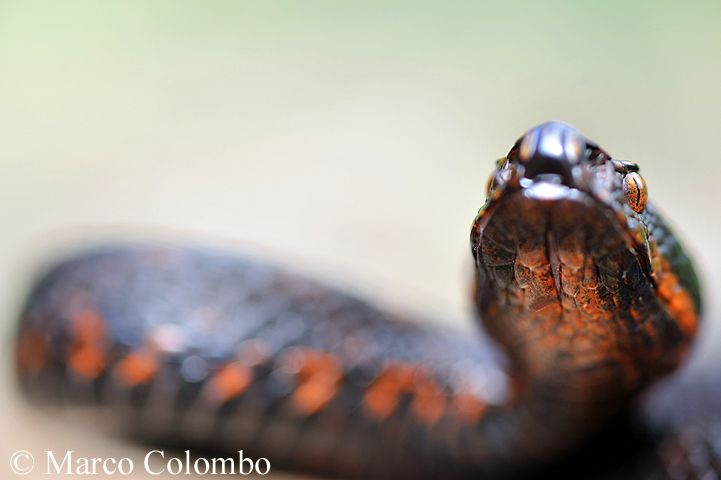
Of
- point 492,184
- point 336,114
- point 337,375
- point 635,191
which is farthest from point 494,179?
point 336,114

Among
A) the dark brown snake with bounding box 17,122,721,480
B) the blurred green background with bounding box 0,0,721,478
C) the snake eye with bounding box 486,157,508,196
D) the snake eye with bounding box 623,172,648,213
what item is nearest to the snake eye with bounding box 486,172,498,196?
the snake eye with bounding box 486,157,508,196

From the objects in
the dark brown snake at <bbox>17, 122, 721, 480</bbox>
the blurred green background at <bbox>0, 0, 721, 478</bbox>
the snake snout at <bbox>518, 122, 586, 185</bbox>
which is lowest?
the dark brown snake at <bbox>17, 122, 721, 480</bbox>

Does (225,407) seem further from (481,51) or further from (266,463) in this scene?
(481,51)

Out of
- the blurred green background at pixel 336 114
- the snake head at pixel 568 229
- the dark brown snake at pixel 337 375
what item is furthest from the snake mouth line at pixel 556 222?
the blurred green background at pixel 336 114

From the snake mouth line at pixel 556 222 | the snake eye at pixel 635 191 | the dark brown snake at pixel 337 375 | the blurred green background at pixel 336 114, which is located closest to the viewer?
the snake mouth line at pixel 556 222

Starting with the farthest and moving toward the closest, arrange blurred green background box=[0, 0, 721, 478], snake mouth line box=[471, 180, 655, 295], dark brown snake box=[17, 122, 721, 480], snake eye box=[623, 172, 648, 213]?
blurred green background box=[0, 0, 721, 478] < dark brown snake box=[17, 122, 721, 480] < snake eye box=[623, 172, 648, 213] < snake mouth line box=[471, 180, 655, 295]

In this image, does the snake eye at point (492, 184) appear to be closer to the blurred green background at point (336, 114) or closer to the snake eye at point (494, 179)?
the snake eye at point (494, 179)

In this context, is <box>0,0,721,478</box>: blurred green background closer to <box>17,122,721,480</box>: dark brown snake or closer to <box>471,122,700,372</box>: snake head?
<box>17,122,721,480</box>: dark brown snake
